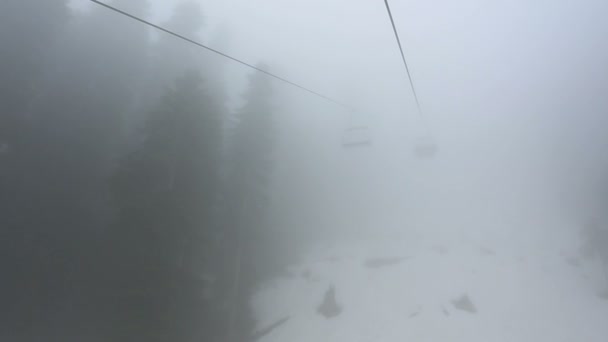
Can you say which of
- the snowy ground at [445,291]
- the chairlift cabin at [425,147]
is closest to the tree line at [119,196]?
the snowy ground at [445,291]

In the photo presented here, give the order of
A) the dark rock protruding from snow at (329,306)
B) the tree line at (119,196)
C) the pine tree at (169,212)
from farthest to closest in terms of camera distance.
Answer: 1. the dark rock protruding from snow at (329,306)
2. the tree line at (119,196)
3. the pine tree at (169,212)

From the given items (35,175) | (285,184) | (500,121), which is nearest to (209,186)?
(285,184)

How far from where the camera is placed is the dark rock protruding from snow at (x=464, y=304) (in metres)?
8.67

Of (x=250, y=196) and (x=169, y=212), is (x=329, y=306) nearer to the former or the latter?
(x=250, y=196)

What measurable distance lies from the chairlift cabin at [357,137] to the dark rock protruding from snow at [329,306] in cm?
734

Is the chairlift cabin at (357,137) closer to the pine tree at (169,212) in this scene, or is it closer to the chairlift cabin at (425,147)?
the chairlift cabin at (425,147)

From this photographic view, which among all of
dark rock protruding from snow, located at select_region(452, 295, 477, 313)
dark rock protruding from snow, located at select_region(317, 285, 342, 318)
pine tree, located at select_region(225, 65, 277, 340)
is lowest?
dark rock protruding from snow, located at select_region(452, 295, 477, 313)

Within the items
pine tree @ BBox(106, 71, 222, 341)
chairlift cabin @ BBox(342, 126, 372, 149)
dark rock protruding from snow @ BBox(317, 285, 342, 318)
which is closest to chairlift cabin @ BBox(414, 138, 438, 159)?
chairlift cabin @ BBox(342, 126, 372, 149)

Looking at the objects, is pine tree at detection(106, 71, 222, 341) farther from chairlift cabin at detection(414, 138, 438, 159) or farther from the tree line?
chairlift cabin at detection(414, 138, 438, 159)

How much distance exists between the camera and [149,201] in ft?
30.9

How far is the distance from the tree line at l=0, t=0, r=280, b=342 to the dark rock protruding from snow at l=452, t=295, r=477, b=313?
6839 millimetres

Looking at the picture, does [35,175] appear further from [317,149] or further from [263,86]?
[317,149]

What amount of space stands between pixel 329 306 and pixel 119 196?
8574mm

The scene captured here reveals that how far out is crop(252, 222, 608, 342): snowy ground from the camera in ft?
26.7
